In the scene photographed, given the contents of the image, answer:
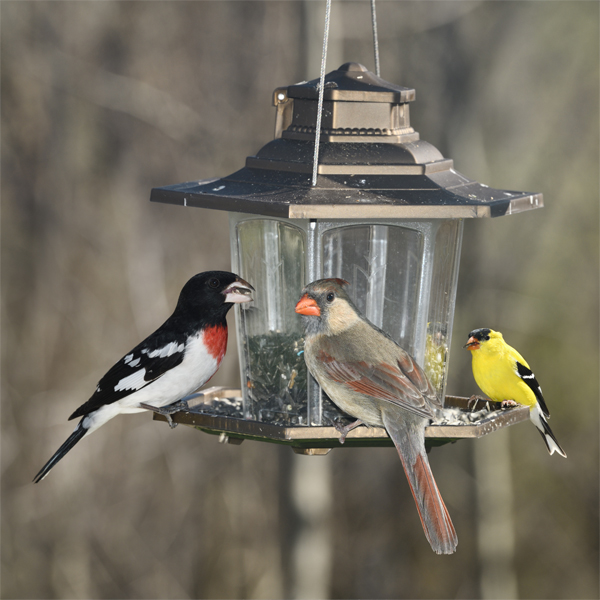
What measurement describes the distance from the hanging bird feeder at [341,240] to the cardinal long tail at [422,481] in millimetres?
79

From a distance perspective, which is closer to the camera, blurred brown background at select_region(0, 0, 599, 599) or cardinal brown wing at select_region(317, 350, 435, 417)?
cardinal brown wing at select_region(317, 350, 435, 417)

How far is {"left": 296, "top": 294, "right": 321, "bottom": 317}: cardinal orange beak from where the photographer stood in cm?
350

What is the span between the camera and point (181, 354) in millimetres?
3994

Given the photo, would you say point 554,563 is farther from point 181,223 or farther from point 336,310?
point 336,310

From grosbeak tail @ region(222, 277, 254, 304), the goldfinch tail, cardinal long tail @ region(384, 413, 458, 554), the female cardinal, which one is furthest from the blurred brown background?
cardinal long tail @ region(384, 413, 458, 554)

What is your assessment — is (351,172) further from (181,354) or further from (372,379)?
(181,354)

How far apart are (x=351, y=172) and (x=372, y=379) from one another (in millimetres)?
926

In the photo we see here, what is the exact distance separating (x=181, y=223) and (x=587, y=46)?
16.5ft

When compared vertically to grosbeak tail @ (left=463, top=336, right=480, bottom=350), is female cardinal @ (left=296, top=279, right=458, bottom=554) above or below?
above

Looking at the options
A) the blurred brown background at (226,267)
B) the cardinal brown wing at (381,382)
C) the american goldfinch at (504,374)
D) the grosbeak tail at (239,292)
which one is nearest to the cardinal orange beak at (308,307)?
the cardinal brown wing at (381,382)

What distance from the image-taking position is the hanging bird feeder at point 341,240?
3.52 m

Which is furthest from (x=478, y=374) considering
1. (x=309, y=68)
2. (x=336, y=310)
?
(x=309, y=68)

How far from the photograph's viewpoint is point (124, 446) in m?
8.83

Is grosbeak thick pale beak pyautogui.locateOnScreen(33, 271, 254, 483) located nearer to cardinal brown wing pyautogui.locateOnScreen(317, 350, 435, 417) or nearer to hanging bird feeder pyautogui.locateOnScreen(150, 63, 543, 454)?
hanging bird feeder pyautogui.locateOnScreen(150, 63, 543, 454)
